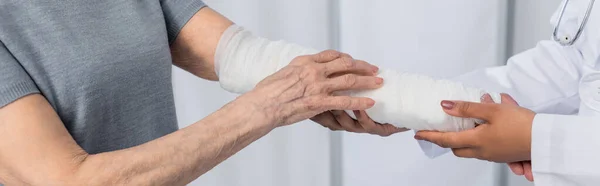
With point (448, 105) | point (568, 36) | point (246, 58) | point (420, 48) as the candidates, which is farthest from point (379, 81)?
point (420, 48)

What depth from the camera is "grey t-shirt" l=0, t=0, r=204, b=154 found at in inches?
36.4

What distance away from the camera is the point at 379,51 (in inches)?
70.1

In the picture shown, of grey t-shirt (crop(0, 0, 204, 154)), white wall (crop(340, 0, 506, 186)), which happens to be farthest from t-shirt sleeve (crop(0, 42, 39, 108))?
white wall (crop(340, 0, 506, 186))

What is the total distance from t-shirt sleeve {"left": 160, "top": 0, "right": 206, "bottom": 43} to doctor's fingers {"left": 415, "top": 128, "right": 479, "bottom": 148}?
0.44 metres

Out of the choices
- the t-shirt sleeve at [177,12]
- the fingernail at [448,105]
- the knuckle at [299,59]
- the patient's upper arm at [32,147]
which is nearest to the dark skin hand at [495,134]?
the fingernail at [448,105]

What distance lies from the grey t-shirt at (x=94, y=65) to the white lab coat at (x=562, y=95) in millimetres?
531

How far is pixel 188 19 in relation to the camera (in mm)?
1196

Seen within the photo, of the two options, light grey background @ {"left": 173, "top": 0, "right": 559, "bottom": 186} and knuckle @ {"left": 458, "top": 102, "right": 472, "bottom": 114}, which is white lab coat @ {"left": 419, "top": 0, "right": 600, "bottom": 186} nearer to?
knuckle @ {"left": 458, "top": 102, "right": 472, "bottom": 114}

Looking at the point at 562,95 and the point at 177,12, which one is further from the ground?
the point at 177,12

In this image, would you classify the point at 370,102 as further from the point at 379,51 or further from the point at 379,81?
the point at 379,51

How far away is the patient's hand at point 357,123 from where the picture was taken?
1197 mm

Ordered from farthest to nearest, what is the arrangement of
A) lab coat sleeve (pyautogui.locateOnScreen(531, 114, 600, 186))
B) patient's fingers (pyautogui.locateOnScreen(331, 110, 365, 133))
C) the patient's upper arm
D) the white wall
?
the white wall, patient's fingers (pyautogui.locateOnScreen(331, 110, 365, 133)), lab coat sleeve (pyautogui.locateOnScreen(531, 114, 600, 186)), the patient's upper arm

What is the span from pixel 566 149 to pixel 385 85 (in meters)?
0.29

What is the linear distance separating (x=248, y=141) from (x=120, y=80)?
0.20 metres
